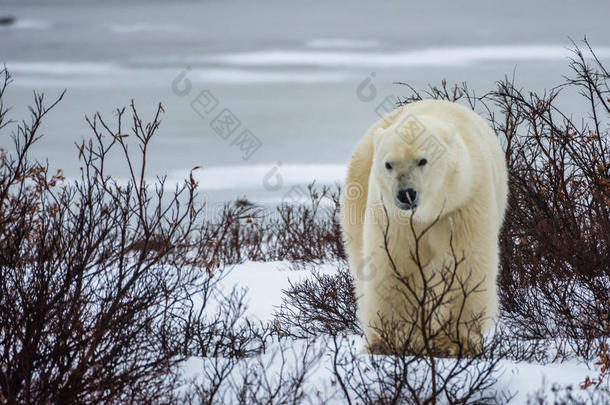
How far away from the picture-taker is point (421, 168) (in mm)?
3156

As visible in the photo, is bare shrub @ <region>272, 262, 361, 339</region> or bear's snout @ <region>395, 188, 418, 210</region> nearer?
bear's snout @ <region>395, 188, 418, 210</region>

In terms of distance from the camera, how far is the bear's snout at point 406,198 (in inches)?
120

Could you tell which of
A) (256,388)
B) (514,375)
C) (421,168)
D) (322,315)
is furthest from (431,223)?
(322,315)

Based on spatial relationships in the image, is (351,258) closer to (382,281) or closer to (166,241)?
(382,281)

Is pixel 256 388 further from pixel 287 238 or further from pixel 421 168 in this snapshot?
pixel 287 238

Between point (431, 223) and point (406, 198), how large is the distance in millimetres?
494

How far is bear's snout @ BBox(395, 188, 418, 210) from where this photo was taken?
3047 mm

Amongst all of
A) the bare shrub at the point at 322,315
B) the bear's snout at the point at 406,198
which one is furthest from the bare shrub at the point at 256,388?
the bare shrub at the point at 322,315

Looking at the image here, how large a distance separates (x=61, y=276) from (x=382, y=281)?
164 cm

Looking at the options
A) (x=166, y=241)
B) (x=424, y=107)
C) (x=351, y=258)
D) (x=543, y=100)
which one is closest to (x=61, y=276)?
(x=166, y=241)

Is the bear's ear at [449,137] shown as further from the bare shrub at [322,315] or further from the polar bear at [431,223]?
the bare shrub at [322,315]

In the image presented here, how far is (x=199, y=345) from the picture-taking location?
3545 millimetres

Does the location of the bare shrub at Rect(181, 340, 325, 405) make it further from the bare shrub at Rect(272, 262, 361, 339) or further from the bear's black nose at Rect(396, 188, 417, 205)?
the bare shrub at Rect(272, 262, 361, 339)

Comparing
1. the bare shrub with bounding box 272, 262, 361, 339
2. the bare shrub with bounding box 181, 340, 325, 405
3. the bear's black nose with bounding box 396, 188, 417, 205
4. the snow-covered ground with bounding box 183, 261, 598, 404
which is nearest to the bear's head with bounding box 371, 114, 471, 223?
the bear's black nose with bounding box 396, 188, 417, 205
